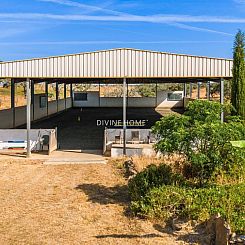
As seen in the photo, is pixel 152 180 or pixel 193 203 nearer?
pixel 193 203

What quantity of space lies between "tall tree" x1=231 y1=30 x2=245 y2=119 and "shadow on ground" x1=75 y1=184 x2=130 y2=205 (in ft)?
22.1

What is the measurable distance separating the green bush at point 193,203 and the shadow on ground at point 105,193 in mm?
918

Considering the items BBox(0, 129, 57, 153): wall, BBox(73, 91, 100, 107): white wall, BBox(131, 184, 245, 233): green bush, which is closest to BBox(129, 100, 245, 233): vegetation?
BBox(131, 184, 245, 233): green bush

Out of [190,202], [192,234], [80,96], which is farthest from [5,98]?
[192,234]

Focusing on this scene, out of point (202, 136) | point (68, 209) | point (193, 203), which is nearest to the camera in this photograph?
point (193, 203)

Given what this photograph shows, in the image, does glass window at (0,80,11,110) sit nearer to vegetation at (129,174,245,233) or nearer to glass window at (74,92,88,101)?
glass window at (74,92,88,101)

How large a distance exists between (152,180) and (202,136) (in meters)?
2.34

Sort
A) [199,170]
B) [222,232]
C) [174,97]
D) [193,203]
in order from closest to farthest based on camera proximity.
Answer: [222,232]
[193,203]
[199,170]
[174,97]

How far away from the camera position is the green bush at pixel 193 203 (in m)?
8.08

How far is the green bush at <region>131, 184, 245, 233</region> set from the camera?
808cm

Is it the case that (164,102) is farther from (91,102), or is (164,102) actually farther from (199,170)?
(199,170)

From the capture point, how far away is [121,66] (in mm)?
15352

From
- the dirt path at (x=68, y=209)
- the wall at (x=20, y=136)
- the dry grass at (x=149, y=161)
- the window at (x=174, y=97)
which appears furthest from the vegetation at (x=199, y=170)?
the window at (x=174, y=97)

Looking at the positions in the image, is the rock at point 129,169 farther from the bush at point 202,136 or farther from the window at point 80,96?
the window at point 80,96
